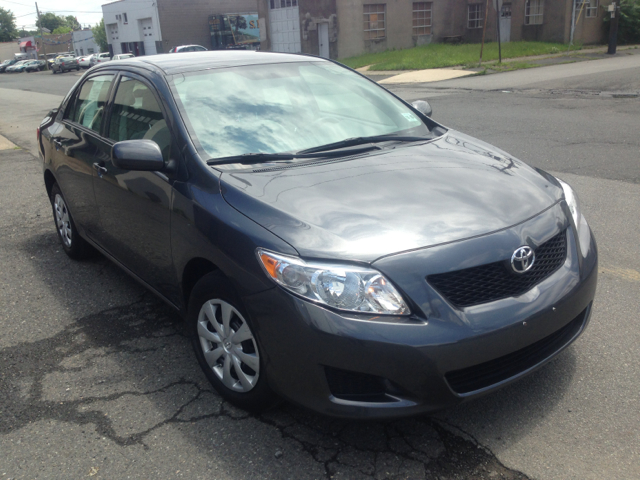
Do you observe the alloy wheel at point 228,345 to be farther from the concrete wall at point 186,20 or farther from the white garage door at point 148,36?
the white garage door at point 148,36

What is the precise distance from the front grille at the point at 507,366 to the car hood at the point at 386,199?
541 millimetres

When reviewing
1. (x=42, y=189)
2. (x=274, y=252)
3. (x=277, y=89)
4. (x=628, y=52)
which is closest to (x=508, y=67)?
(x=628, y=52)

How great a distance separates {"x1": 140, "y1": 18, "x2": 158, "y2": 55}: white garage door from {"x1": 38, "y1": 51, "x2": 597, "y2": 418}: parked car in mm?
54513

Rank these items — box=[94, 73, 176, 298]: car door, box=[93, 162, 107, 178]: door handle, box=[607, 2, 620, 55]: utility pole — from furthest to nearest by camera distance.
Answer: box=[607, 2, 620, 55]: utility pole < box=[93, 162, 107, 178]: door handle < box=[94, 73, 176, 298]: car door

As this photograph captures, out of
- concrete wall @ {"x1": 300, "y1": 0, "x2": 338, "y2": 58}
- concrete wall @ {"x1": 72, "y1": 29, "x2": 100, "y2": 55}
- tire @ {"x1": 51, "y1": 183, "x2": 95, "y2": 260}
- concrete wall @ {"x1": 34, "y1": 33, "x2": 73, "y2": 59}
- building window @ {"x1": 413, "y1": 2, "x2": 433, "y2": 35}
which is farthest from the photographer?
concrete wall @ {"x1": 34, "y1": 33, "x2": 73, "y2": 59}

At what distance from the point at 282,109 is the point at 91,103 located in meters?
1.79

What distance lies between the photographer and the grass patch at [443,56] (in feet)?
82.9

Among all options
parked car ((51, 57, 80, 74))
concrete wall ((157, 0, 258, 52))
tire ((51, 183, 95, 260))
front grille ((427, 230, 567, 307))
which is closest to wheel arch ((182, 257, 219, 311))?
front grille ((427, 230, 567, 307))

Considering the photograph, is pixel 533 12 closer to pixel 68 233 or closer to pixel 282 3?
pixel 282 3

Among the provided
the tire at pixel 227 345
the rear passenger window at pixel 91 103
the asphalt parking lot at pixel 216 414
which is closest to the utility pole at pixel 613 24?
the asphalt parking lot at pixel 216 414

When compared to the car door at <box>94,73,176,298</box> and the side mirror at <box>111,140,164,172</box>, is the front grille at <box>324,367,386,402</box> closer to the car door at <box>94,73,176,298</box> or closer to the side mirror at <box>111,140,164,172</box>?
the car door at <box>94,73,176,298</box>

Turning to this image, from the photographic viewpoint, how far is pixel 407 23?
35.8 meters

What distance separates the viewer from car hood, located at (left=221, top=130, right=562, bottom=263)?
2.55 meters

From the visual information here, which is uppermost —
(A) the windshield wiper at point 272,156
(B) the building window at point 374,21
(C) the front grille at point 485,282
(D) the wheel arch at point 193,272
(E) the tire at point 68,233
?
(B) the building window at point 374,21
